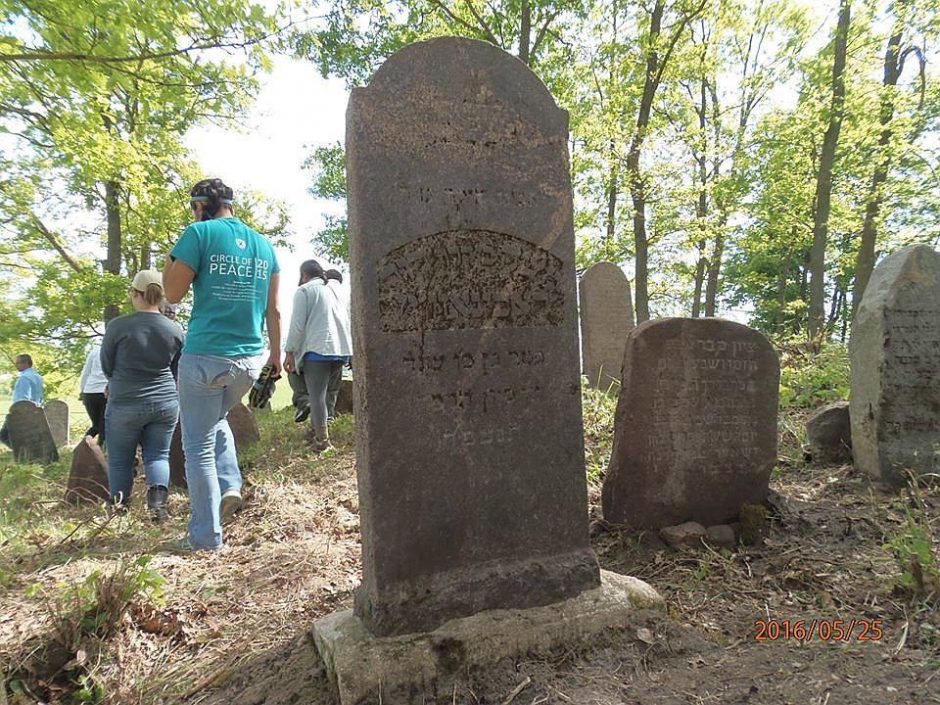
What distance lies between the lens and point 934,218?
16016 mm

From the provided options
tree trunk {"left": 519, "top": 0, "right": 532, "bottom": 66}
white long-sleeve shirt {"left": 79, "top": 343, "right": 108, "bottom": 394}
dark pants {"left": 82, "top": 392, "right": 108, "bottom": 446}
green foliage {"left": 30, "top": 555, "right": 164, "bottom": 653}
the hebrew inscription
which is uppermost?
tree trunk {"left": 519, "top": 0, "right": 532, "bottom": 66}

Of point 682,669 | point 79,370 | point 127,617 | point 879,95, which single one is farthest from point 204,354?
point 879,95

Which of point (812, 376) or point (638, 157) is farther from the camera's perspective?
point (638, 157)

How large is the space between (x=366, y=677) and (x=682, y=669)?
3.81ft

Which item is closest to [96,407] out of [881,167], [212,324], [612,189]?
[212,324]

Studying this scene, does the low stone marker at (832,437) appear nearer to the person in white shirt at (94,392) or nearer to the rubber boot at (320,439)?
the rubber boot at (320,439)

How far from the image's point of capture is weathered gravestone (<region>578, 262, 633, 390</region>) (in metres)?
8.01

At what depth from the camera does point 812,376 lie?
23.6 feet

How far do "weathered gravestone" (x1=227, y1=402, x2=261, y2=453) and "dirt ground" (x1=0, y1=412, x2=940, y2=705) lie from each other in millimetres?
2215

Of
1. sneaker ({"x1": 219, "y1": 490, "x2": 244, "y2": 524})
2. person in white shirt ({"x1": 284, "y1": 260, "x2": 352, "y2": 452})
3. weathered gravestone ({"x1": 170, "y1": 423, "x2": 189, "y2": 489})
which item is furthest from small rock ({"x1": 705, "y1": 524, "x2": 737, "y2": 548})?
weathered gravestone ({"x1": 170, "y1": 423, "x2": 189, "y2": 489})

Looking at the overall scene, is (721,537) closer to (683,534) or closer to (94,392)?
(683,534)

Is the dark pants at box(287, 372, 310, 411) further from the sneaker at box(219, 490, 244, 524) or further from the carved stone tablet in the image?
the carved stone tablet

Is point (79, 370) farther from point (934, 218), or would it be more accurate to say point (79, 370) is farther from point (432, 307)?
point (934, 218)
